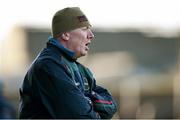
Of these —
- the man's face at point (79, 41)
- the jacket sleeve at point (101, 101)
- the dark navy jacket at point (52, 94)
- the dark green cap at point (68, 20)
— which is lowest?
the jacket sleeve at point (101, 101)

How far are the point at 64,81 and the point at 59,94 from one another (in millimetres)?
92

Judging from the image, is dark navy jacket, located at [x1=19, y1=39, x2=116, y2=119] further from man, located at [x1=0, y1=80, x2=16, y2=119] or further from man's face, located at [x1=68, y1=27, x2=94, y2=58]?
man, located at [x1=0, y1=80, x2=16, y2=119]

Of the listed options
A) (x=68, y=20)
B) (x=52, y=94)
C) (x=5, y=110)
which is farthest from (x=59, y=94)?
(x=5, y=110)

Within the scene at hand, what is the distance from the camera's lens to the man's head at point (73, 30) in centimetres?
653

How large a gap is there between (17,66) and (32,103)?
2066cm

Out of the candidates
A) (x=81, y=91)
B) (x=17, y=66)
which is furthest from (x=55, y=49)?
(x=17, y=66)

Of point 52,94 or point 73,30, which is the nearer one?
point 52,94

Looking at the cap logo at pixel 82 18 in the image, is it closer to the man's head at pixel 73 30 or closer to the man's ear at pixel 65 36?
the man's head at pixel 73 30

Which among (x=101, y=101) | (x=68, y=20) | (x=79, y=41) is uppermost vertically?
(x=68, y=20)

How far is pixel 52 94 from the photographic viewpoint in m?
6.25

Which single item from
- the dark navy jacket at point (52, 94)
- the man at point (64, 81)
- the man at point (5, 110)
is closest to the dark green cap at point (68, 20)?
the man at point (64, 81)

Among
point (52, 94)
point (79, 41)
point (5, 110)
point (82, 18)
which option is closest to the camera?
point (52, 94)

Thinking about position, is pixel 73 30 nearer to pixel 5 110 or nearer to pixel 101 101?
pixel 101 101

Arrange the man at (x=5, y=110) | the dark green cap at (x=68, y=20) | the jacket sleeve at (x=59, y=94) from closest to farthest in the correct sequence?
the jacket sleeve at (x=59, y=94) < the dark green cap at (x=68, y=20) < the man at (x=5, y=110)
